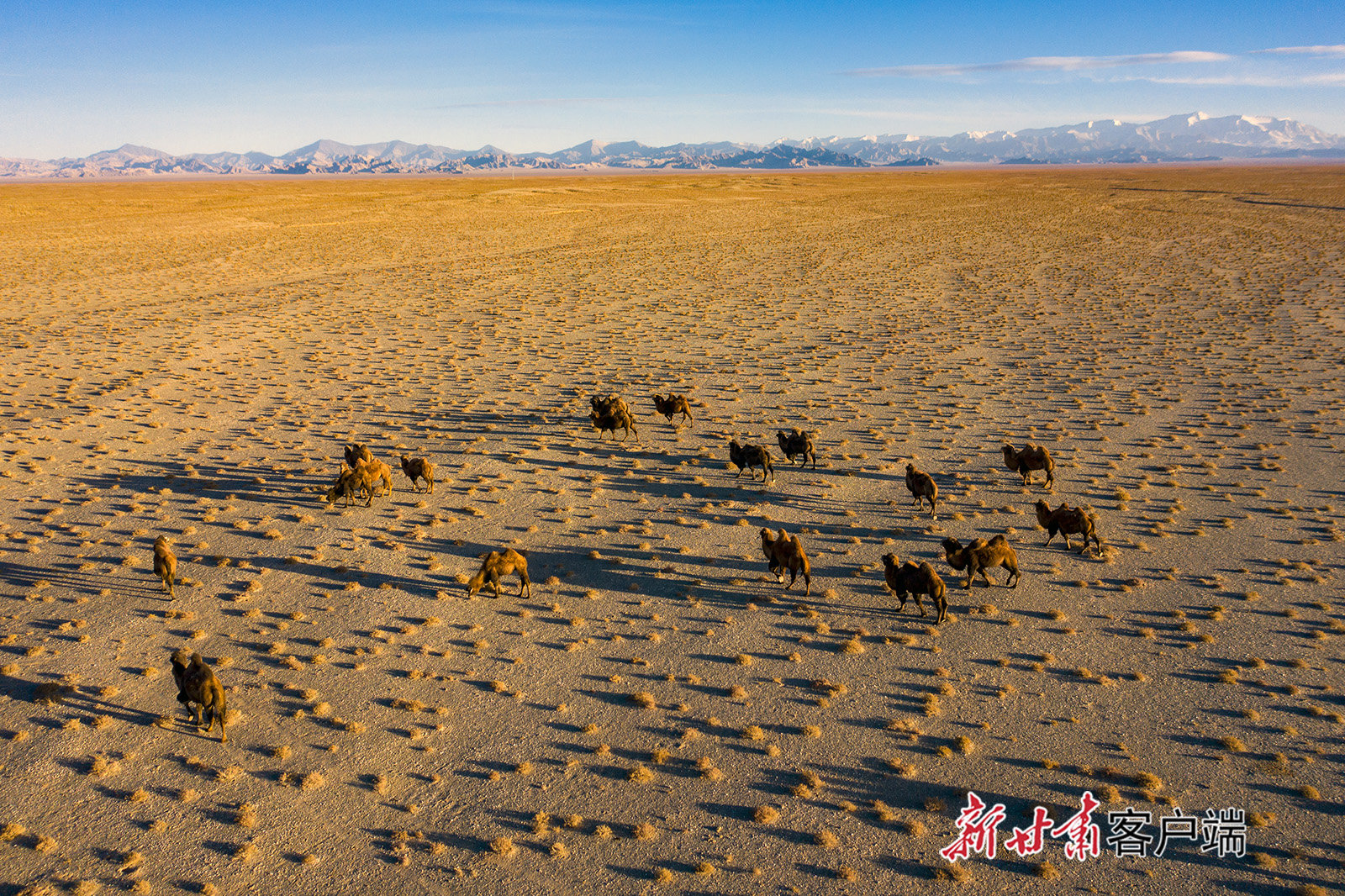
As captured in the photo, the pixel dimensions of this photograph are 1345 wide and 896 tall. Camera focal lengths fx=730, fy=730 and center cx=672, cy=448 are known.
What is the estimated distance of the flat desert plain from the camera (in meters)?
8.80

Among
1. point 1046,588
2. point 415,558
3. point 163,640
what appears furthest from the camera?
point 415,558

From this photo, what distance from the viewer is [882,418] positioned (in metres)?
25.1

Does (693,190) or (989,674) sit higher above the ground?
(693,190)

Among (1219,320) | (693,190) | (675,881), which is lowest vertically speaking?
(675,881)

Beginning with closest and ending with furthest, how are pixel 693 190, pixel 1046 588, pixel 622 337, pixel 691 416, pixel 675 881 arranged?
pixel 675 881
pixel 1046 588
pixel 691 416
pixel 622 337
pixel 693 190

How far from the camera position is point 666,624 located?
43.7 feet

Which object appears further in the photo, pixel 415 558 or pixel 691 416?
pixel 691 416

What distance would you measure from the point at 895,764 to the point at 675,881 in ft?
11.4

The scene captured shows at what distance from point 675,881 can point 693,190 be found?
6348 inches

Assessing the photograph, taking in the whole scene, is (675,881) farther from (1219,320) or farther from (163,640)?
(1219,320)

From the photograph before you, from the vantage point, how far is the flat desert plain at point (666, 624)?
880cm

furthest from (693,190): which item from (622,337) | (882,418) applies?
(882,418)

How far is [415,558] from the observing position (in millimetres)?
15438

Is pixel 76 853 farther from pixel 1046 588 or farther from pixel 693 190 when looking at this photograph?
pixel 693 190
